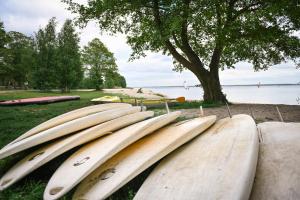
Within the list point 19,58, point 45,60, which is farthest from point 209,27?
point 19,58

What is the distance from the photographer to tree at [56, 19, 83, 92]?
85.9 feet

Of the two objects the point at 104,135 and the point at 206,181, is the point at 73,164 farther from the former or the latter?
Answer: the point at 206,181

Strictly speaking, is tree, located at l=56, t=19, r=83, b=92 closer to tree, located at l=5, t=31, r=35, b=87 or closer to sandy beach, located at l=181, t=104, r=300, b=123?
Result: tree, located at l=5, t=31, r=35, b=87

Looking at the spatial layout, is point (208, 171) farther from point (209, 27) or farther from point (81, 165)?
point (209, 27)

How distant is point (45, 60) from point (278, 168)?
1091 inches

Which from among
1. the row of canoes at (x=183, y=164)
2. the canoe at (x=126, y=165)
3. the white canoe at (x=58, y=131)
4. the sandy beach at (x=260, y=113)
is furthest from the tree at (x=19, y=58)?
the canoe at (x=126, y=165)

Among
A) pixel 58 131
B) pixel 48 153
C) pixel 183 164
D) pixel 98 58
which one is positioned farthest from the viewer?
pixel 98 58

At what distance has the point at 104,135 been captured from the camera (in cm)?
309

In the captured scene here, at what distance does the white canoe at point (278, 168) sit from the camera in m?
1.63

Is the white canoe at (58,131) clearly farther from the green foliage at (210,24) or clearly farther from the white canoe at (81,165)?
the green foliage at (210,24)

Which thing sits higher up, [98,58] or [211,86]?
[98,58]

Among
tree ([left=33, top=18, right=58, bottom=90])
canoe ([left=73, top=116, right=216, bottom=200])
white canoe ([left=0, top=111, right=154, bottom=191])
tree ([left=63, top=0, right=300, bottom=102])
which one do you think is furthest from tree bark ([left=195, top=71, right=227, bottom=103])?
tree ([left=33, top=18, right=58, bottom=90])

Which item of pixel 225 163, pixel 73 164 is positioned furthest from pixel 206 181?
pixel 73 164

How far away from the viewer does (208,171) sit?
71.8 inches
